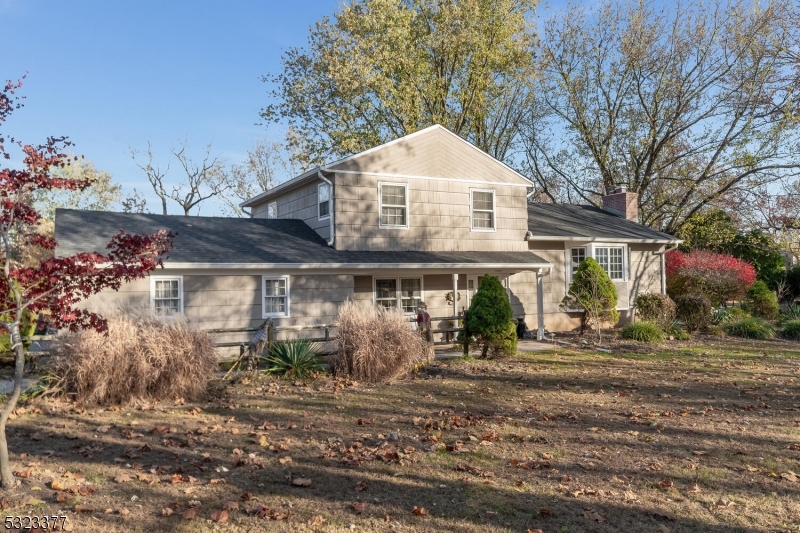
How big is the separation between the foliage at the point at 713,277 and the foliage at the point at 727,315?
0.61 metres

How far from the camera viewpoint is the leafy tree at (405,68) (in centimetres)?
3058

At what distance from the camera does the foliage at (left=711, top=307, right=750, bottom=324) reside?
21766mm

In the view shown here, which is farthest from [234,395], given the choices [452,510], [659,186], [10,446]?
[659,186]

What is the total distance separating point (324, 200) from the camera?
1895 centimetres

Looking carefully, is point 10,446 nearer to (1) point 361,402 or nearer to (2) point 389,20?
(1) point 361,402

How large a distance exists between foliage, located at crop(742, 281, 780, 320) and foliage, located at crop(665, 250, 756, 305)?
398 millimetres

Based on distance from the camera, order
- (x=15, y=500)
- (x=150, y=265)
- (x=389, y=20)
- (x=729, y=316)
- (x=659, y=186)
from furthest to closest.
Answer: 1. (x=659, y=186)
2. (x=389, y=20)
3. (x=729, y=316)
4. (x=150, y=265)
5. (x=15, y=500)

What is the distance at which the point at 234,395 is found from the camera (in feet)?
35.3

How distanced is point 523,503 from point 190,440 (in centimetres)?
425

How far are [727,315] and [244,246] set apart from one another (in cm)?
1690

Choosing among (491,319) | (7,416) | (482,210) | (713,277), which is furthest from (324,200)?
(713,277)

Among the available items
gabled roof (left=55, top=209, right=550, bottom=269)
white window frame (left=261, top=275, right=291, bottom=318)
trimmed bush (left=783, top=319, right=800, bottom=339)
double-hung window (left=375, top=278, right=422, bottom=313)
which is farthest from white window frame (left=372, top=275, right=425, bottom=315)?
trimmed bush (left=783, top=319, right=800, bottom=339)

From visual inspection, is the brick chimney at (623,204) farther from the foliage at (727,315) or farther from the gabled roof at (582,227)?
the foliage at (727,315)

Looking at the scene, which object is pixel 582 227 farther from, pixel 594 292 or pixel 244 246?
pixel 244 246
